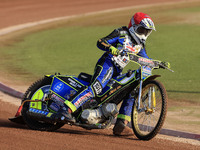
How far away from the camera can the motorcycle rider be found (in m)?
8.54

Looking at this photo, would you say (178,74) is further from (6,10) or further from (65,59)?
(6,10)

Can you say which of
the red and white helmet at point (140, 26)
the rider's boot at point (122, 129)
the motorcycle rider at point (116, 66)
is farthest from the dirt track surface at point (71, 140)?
the red and white helmet at point (140, 26)

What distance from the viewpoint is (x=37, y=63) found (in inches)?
665

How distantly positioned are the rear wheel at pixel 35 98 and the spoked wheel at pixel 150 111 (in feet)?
4.34

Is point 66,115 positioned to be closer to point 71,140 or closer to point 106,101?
point 71,140

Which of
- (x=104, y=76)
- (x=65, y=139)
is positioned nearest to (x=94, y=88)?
(x=104, y=76)

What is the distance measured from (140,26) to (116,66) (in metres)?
0.75

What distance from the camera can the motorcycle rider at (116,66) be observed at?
336 inches

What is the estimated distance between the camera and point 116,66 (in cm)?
866

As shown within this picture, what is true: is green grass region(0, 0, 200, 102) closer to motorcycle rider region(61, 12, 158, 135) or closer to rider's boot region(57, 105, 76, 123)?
motorcycle rider region(61, 12, 158, 135)

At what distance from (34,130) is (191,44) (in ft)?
40.9

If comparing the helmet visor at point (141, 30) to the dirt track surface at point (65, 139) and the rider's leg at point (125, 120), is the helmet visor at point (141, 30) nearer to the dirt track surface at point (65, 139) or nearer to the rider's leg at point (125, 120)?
the rider's leg at point (125, 120)

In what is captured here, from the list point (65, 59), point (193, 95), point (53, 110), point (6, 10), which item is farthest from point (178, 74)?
point (6, 10)

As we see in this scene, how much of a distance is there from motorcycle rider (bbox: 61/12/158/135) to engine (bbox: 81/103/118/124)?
21 centimetres
